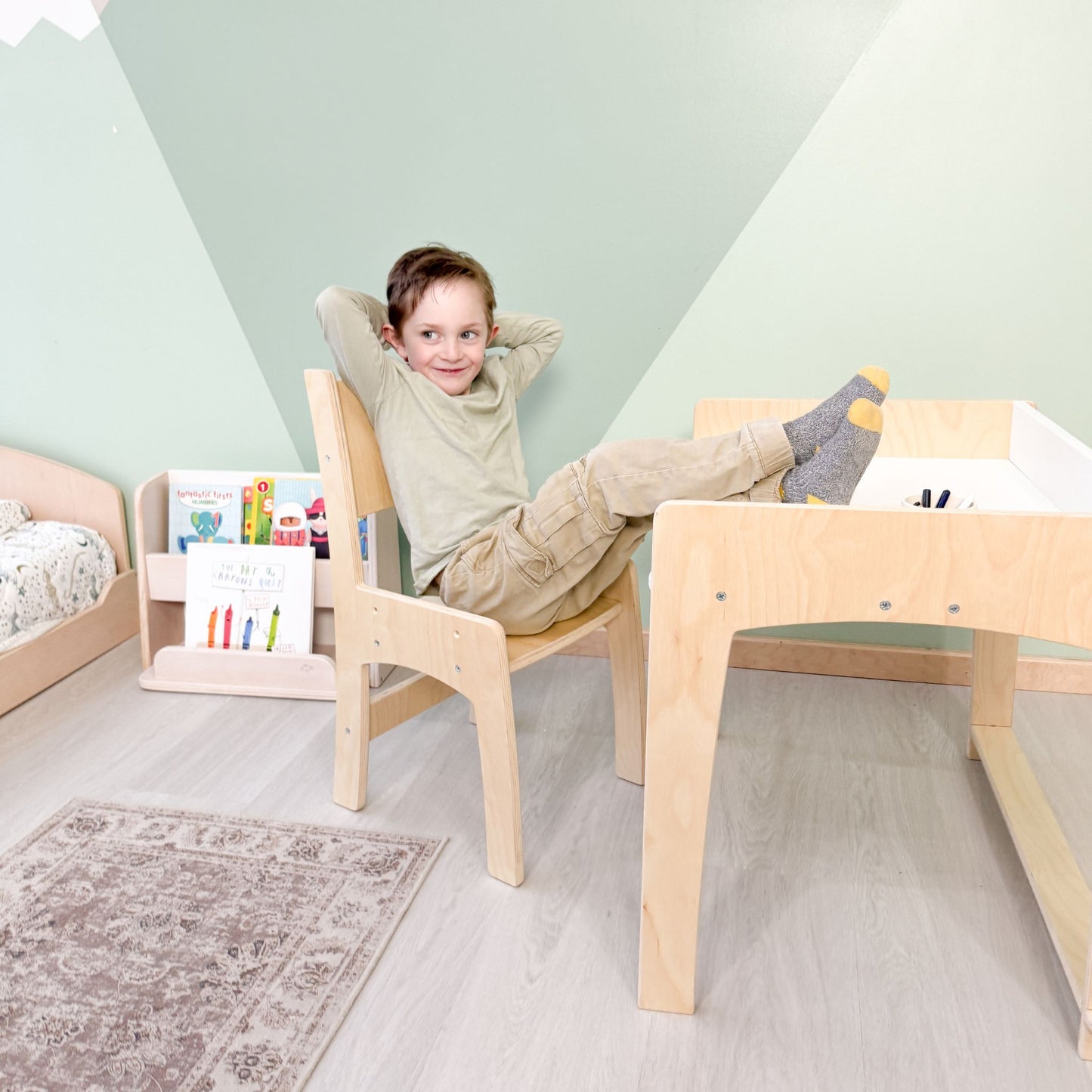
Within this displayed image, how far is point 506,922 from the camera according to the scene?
4.39 feet

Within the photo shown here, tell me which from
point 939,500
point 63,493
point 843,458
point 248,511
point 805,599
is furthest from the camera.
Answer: point 63,493

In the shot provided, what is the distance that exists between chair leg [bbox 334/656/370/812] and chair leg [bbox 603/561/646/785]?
44 centimetres

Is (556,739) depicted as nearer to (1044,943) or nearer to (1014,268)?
(1044,943)

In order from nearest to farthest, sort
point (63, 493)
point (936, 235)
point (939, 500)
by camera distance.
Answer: point (939, 500)
point (936, 235)
point (63, 493)

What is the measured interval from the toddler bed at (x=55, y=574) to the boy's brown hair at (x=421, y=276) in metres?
1.06

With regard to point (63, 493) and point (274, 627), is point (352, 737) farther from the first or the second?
point (63, 493)

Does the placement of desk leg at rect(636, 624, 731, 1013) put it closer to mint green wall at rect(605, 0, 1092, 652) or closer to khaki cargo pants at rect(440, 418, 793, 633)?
khaki cargo pants at rect(440, 418, 793, 633)

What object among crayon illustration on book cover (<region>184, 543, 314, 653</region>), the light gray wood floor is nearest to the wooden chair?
the light gray wood floor

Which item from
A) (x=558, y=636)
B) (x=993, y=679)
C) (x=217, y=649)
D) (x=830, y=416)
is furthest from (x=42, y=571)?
(x=993, y=679)

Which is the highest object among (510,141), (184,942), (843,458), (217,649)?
(510,141)

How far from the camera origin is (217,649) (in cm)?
210

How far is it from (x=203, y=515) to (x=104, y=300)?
1.90 feet

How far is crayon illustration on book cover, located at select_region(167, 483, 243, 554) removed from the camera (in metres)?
2.21

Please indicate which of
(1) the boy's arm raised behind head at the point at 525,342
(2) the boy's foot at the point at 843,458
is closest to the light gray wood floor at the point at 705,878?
(2) the boy's foot at the point at 843,458
